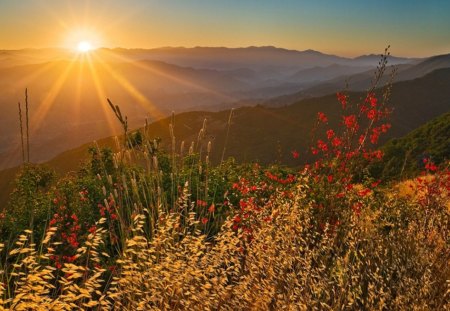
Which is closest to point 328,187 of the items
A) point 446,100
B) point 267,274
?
point 267,274

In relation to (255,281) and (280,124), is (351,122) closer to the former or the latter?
(255,281)

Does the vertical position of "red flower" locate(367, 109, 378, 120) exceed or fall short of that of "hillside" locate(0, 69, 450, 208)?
it exceeds it

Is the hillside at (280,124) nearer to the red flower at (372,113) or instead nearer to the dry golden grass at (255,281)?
the red flower at (372,113)

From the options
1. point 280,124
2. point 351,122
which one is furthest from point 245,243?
point 280,124

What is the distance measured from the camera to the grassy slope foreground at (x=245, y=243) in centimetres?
278

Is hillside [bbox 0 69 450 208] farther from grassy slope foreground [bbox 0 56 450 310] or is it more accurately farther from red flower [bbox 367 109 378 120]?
red flower [bbox 367 109 378 120]

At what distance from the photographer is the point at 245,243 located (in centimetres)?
348

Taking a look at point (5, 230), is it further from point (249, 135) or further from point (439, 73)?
point (439, 73)

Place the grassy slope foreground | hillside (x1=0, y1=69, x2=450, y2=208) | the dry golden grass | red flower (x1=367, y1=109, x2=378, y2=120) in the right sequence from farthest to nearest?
hillside (x1=0, y1=69, x2=450, y2=208) < red flower (x1=367, y1=109, x2=378, y2=120) < the grassy slope foreground < the dry golden grass

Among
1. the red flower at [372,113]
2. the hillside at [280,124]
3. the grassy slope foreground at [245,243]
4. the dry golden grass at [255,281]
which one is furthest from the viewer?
the hillside at [280,124]

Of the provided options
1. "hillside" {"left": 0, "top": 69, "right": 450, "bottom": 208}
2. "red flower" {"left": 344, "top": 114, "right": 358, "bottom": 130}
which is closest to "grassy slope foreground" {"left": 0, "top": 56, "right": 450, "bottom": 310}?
"red flower" {"left": 344, "top": 114, "right": 358, "bottom": 130}

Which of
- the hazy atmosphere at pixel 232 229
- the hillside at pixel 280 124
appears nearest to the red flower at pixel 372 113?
the hazy atmosphere at pixel 232 229

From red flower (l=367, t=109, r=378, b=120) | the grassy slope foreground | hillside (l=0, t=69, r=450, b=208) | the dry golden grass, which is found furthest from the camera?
hillside (l=0, t=69, r=450, b=208)

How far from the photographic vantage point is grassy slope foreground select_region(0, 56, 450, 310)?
2.78 meters
